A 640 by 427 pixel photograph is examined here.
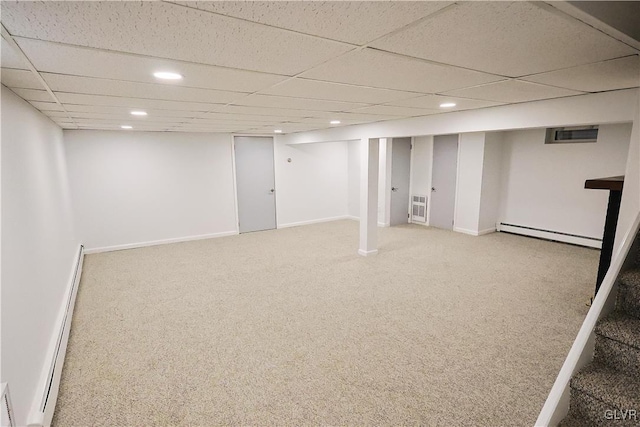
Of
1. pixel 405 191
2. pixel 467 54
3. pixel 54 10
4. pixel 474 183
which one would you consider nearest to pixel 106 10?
pixel 54 10

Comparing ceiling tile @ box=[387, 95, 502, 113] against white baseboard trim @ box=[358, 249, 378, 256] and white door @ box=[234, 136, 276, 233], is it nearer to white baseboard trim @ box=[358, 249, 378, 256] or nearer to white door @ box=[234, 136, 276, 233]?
white baseboard trim @ box=[358, 249, 378, 256]

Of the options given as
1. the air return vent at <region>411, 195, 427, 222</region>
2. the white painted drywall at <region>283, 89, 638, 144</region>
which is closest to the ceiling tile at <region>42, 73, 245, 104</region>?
the white painted drywall at <region>283, 89, 638, 144</region>

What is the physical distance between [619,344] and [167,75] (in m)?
2.83

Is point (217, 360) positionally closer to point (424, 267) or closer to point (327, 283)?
point (327, 283)

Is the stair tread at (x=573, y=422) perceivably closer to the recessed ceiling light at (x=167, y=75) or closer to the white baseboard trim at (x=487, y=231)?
the recessed ceiling light at (x=167, y=75)

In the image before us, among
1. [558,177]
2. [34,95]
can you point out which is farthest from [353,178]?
[34,95]

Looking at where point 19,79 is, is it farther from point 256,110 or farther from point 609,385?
point 609,385

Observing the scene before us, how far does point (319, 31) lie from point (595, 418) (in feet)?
6.99

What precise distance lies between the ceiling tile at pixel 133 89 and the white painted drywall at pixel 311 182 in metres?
4.68

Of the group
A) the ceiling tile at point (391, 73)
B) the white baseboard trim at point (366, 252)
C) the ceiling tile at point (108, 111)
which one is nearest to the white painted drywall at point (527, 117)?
the ceiling tile at point (391, 73)

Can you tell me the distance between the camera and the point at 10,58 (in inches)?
58.9

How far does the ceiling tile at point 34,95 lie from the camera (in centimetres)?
228

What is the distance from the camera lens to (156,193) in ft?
19.9

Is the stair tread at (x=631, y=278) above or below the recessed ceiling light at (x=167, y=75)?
below
